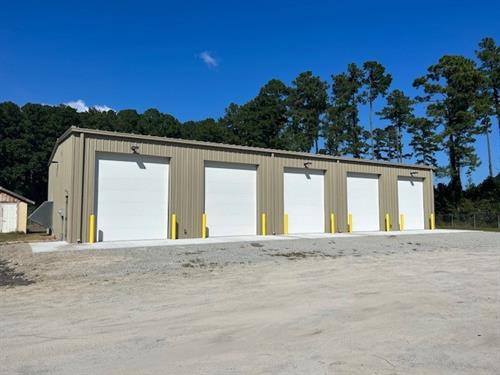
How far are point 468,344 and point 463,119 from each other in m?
41.6

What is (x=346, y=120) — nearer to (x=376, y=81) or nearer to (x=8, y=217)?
→ (x=376, y=81)

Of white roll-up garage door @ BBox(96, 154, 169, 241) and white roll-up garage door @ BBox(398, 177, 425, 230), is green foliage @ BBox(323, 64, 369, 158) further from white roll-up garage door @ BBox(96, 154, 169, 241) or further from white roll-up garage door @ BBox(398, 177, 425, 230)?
white roll-up garage door @ BBox(96, 154, 169, 241)

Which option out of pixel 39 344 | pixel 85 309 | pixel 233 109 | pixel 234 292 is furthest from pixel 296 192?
pixel 233 109

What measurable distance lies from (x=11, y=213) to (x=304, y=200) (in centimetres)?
Answer: 1788

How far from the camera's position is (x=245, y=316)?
6.02 metres

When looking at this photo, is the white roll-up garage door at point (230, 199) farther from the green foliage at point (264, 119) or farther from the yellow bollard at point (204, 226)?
the green foliage at point (264, 119)

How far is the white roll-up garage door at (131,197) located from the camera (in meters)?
17.2

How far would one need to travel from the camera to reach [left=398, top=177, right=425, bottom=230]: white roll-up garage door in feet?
92.1

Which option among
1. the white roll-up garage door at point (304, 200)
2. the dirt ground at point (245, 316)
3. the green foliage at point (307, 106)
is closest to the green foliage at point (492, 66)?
the green foliage at point (307, 106)

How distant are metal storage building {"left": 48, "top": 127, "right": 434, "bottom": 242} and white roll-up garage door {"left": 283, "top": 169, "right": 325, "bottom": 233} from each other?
2.2 inches

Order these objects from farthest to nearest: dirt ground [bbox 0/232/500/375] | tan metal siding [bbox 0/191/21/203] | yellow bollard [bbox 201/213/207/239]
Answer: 1. tan metal siding [bbox 0/191/21/203]
2. yellow bollard [bbox 201/213/207/239]
3. dirt ground [bbox 0/232/500/375]

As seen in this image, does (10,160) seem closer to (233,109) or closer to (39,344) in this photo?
(233,109)

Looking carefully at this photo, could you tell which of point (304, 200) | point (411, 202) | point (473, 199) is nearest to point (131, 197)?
point (304, 200)

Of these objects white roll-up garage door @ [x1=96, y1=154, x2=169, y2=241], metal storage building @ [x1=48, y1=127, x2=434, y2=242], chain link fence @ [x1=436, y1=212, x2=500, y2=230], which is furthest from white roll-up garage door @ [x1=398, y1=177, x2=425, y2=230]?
white roll-up garage door @ [x1=96, y1=154, x2=169, y2=241]
